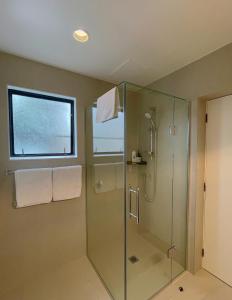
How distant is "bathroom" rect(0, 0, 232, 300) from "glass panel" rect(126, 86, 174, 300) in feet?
0.05

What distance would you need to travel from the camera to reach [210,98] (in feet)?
5.98

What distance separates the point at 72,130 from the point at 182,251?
215 cm

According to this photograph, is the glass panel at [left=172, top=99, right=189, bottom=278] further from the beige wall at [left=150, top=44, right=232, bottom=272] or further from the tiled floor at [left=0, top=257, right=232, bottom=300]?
the tiled floor at [left=0, top=257, right=232, bottom=300]

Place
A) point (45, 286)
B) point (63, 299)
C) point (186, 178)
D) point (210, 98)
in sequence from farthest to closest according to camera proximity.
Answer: point (186, 178), point (210, 98), point (45, 286), point (63, 299)

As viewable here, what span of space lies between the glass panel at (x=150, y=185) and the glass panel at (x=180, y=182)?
0.21ft

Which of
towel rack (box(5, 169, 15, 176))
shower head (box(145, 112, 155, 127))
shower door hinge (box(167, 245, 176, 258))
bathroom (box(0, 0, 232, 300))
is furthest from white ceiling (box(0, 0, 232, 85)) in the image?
shower door hinge (box(167, 245, 176, 258))

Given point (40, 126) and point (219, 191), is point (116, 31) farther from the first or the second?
point (219, 191)

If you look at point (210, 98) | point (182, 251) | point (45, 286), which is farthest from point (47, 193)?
point (210, 98)

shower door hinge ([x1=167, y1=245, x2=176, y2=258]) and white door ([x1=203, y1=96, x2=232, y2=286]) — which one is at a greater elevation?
white door ([x1=203, y1=96, x2=232, y2=286])

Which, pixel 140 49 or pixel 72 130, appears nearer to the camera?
pixel 140 49

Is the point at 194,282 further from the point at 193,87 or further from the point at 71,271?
the point at 193,87

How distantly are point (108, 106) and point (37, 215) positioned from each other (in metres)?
1.51

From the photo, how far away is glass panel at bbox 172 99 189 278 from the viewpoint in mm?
1945

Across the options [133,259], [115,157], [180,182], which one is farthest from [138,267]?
[115,157]
